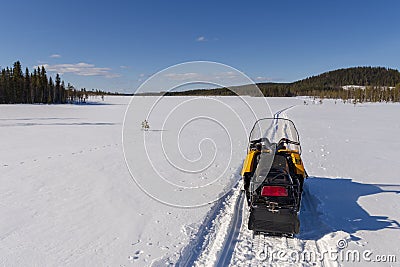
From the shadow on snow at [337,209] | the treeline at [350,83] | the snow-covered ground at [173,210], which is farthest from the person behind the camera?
the treeline at [350,83]

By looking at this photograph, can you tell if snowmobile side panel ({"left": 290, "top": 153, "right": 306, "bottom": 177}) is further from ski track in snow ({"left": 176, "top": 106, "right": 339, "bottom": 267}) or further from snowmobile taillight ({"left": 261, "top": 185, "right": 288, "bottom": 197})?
snowmobile taillight ({"left": 261, "top": 185, "right": 288, "bottom": 197})

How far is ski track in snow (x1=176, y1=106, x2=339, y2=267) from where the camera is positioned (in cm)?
334

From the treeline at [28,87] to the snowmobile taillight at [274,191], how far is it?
68.0m

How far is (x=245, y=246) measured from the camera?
368cm

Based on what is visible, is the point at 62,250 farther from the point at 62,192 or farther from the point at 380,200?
the point at 380,200

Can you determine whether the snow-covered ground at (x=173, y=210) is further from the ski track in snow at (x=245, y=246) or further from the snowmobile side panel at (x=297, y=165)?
the snowmobile side panel at (x=297, y=165)

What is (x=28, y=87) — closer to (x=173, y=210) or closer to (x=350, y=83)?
(x=173, y=210)

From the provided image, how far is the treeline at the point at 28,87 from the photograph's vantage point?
2253 inches

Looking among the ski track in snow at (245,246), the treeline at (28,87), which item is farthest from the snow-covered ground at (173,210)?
the treeline at (28,87)

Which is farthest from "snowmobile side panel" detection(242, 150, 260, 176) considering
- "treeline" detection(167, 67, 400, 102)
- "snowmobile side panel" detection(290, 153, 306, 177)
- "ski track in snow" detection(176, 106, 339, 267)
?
"treeline" detection(167, 67, 400, 102)

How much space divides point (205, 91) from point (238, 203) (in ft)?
7.67

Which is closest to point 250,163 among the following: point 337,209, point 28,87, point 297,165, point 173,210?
point 297,165

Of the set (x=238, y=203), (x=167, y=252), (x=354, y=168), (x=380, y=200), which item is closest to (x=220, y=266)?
(x=167, y=252)

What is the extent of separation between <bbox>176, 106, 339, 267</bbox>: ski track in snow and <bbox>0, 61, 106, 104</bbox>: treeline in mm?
67386
